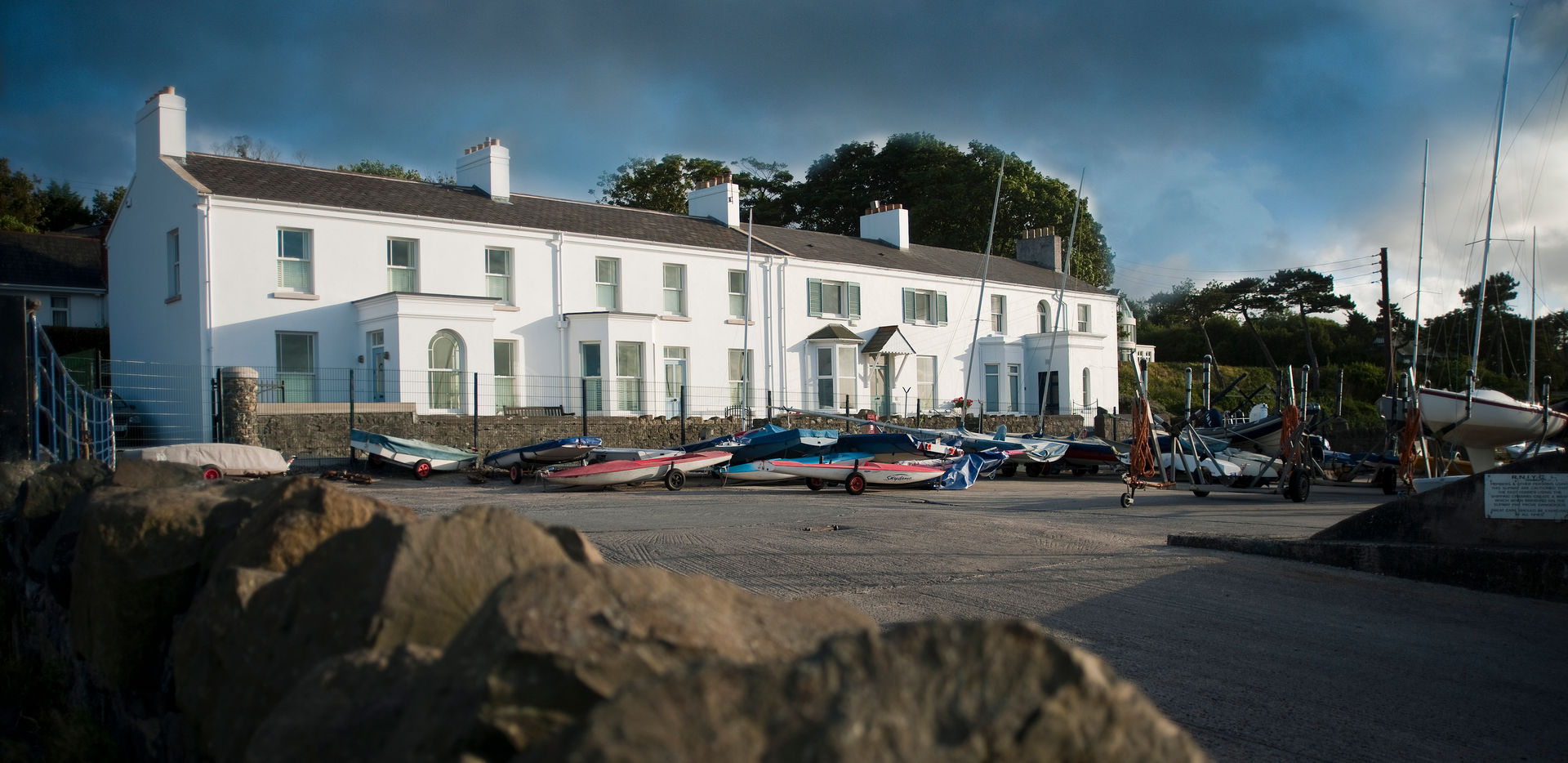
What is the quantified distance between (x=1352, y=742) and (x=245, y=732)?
4.54 metres

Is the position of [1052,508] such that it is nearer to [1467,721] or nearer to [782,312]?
[1467,721]

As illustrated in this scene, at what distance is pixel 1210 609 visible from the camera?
7977 millimetres

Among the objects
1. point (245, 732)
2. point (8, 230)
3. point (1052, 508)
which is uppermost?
point (8, 230)

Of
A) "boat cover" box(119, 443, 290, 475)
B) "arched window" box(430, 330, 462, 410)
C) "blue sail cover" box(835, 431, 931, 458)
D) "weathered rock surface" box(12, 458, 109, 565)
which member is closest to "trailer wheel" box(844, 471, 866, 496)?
"blue sail cover" box(835, 431, 931, 458)

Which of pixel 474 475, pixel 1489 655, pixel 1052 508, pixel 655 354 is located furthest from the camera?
pixel 655 354

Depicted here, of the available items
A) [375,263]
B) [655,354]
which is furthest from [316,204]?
[655,354]

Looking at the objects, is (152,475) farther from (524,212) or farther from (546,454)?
(524,212)

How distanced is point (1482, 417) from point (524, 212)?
2595 centimetres

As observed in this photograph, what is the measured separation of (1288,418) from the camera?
1869cm

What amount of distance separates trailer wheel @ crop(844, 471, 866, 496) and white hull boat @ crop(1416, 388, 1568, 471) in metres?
12.2

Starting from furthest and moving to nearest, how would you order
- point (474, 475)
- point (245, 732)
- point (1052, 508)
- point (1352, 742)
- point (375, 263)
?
point (375, 263) < point (474, 475) < point (1052, 508) < point (1352, 742) < point (245, 732)

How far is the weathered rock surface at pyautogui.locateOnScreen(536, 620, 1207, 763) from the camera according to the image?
60.6 inches

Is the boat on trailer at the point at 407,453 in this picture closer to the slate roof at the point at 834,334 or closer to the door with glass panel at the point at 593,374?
the door with glass panel at the point at 593,374

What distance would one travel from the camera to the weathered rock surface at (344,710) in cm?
221
